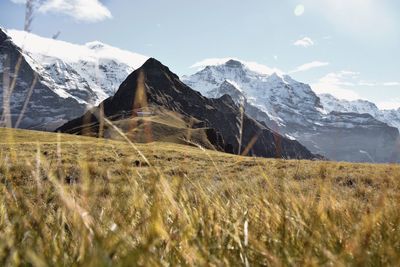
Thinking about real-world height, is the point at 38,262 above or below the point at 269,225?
above

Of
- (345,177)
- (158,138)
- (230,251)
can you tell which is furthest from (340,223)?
(158,138)

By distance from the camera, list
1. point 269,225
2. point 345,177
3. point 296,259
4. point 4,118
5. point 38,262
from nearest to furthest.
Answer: point 38,262, point 296,259, point 269,225, point 4,118, point 345,177

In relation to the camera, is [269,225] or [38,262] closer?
[38,262]

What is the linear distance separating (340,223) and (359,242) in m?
1.09

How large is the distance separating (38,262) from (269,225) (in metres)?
1.91

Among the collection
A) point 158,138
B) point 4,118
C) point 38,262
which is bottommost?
point 158,138

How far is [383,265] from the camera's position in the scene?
1.84 meters

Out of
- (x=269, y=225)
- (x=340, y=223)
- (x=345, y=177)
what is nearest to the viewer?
(x=269, y=225)

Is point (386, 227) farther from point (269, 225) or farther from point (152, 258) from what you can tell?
point (152, 258)

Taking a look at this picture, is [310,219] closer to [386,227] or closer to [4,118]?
[386,227]

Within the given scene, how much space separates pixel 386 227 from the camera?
2680 mm

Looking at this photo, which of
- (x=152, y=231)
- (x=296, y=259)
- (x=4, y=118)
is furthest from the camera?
(x=4, y=118)

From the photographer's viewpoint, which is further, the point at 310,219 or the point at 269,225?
the point at 269,225

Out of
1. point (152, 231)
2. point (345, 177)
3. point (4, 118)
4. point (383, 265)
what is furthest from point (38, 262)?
point (345, 177)
